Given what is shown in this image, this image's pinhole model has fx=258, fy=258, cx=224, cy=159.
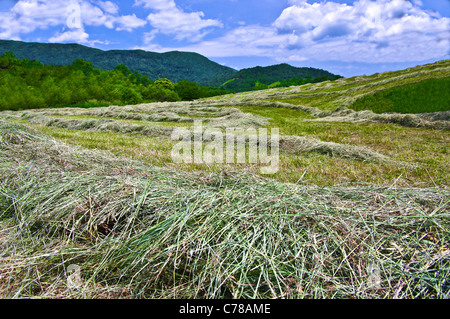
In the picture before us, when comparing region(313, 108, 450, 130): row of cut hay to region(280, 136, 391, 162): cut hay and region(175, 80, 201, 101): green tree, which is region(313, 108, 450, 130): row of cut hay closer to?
region(280, 136, 391, 162): cut hay

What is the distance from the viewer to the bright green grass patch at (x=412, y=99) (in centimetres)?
1285

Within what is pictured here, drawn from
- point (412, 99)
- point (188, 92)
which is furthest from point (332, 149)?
point (188, 92)

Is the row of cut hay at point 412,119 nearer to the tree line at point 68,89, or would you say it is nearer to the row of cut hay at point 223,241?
the row of cut hay at point 223,241

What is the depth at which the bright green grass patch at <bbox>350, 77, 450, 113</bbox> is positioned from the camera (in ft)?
42.2

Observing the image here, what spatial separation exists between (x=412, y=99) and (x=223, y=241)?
1654cm

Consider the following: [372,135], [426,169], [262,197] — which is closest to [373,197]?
[262,197]

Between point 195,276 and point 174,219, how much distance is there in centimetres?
43

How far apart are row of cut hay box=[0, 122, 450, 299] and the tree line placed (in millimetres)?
36846

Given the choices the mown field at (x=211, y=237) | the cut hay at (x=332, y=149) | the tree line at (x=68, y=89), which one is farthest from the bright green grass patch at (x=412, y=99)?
the tree line at (x=68, y=89)

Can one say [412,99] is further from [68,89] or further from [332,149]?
[68,89]

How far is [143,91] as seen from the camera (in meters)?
58.3

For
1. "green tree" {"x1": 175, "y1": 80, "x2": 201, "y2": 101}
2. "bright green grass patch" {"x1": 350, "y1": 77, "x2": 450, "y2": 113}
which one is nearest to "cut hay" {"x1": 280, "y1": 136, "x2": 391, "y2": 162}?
"bright green grass patch" {"x1": 350, "y1": 77, "x2": 450, "y2": 113}

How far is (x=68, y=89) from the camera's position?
39031 mm

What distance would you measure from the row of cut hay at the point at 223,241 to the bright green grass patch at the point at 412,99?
535 inches
